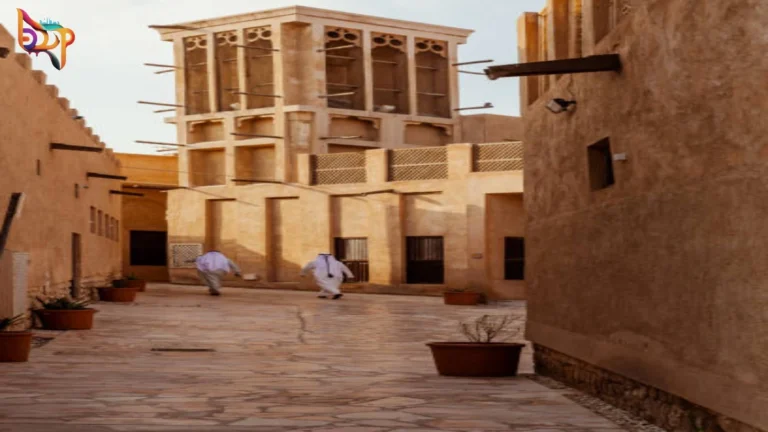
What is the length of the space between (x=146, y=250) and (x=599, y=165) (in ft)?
123

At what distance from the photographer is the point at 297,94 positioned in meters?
42.7

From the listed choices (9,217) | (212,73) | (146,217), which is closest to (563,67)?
(9,217)

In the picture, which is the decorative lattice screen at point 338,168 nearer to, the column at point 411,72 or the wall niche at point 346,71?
the wall niche at point 346,71

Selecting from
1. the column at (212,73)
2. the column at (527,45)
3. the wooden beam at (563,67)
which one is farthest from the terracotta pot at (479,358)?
the column at (212,73)

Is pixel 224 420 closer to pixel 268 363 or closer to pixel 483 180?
pixel 268 363

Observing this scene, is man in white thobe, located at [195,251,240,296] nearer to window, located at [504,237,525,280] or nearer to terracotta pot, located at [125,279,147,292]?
terracotta pot, located at [125,279,147,292]

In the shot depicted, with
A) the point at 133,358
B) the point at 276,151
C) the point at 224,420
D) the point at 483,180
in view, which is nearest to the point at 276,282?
the point at 276,151

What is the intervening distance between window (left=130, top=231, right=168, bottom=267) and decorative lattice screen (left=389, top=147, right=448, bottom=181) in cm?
1262

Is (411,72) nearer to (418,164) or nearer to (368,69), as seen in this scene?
(368,69)

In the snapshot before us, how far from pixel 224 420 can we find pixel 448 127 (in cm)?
3709

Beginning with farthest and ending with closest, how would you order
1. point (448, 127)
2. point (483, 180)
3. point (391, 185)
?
point (448, 127), point (391, 185), point (483, 180)

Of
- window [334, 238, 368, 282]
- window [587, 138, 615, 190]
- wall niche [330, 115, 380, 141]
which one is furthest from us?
wall niche [330, 115, 380, 141]

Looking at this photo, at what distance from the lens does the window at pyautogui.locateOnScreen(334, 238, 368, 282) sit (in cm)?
3831

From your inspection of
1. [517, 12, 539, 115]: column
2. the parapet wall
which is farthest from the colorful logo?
[517, 12, 539, 115]: column
